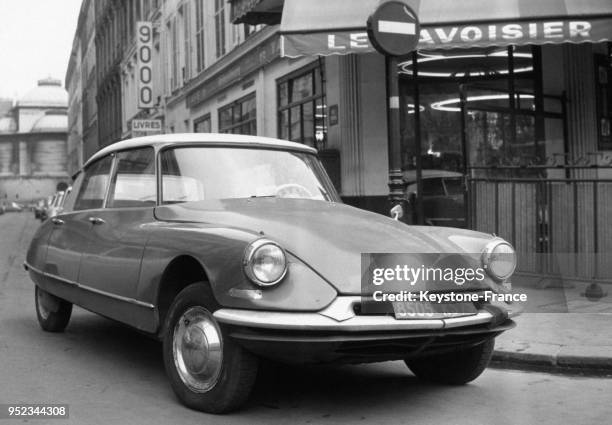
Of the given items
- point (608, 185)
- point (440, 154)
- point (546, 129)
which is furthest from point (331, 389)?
point (546, 129)

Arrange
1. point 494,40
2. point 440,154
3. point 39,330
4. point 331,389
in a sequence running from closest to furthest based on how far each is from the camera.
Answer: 1. point 331,389
2. point 39,330
3. point 494,40
4. point 440,154

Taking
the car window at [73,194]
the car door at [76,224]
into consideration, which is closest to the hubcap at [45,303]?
the car door at [76,224]

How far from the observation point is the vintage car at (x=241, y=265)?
3844mm

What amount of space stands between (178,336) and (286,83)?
12.1 meters

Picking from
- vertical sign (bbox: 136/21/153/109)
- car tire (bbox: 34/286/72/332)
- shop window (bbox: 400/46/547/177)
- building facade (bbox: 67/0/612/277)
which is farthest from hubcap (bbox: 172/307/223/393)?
vertical sign (bbox: 136/21/153/109)

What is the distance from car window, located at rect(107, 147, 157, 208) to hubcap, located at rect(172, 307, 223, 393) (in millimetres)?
1143

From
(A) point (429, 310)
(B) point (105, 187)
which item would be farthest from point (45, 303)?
(A) point (429, 310)

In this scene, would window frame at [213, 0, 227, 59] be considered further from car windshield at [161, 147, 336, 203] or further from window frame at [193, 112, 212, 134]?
car windshield at [161, 147, 336, 203]

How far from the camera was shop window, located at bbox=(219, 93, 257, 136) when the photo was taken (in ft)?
59.7

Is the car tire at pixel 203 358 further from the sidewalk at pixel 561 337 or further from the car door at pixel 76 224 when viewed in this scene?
the sidewalk at pixel 561 337

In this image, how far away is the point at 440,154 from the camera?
11.7m

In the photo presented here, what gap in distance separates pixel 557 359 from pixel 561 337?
2.33 feet

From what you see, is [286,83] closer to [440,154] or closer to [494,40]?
[440,154]

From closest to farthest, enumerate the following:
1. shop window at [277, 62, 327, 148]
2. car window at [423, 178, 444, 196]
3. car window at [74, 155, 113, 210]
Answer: car window at [74, 155, 113, 210] < car window at [423, 178, 444, 196] < shop window at [277, 62, 327, 148]
